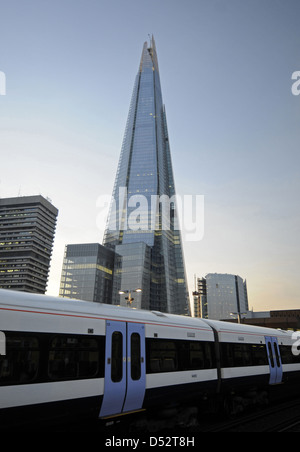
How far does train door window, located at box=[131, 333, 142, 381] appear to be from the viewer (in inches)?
353

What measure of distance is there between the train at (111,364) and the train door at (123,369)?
0.03 meters

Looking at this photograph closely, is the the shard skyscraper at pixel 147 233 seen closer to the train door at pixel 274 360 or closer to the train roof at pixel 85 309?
A: the train door at pixel 274 360

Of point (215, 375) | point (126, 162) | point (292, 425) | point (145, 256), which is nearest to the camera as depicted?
point (292, 425)

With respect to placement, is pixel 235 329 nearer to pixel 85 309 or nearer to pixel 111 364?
pixel 111 364

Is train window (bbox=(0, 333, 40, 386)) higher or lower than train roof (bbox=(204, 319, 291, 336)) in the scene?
lower

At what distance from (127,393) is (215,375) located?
4736 millimetres

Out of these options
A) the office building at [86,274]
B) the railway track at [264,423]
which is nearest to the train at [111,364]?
the railway track at [264,423]

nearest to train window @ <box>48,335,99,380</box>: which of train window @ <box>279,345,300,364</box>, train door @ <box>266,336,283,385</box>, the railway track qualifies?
the railway track

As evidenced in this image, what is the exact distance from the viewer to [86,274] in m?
147

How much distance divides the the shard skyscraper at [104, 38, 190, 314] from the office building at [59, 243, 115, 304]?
606 centimetres

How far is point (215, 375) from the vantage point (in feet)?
39.4

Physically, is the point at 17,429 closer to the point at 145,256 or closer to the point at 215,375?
the point at 215,375

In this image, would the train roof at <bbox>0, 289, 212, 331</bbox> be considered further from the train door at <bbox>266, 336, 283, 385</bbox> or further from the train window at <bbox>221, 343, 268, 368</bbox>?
the train door at <bbox>266, 336, 283, 385</bbox>
